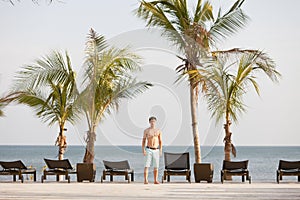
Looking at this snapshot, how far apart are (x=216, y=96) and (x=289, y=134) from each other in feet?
91.4

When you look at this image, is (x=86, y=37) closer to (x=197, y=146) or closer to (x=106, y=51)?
(x=106, y=51)

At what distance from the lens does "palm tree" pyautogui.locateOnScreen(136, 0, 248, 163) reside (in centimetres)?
1755

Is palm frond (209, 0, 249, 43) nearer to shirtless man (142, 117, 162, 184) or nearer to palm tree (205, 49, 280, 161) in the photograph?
palm tree (205, 49, 280, 161)

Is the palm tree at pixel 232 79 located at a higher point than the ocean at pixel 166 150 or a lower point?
higher

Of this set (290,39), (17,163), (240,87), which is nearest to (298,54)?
(290,39)

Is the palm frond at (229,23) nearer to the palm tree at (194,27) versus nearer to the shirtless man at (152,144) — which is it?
the palm tree at (194,27)

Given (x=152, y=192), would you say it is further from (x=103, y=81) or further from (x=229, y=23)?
(x=229, y=23)

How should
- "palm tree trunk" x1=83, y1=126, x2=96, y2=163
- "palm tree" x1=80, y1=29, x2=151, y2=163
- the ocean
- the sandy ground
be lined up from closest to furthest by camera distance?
the sandy ground
"palm tree trunk" x1=83, y1=126, x2=96, y2=163
"palm tree" x1=80, y1=29, x2=151, y2=163
the ocean

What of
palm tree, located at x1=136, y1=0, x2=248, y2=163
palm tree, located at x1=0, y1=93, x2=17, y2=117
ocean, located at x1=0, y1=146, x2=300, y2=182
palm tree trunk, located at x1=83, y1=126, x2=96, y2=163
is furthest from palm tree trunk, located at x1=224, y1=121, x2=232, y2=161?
ocean, located at x1=0, y1=146, x2=300, y2=182

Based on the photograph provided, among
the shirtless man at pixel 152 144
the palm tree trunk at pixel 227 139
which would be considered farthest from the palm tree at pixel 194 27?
the shirtless man at pixel 152 144

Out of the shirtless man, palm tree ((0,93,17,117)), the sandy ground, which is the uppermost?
palm tree ((0,93,17,117))

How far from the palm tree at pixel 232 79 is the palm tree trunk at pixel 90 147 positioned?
3.47 meters

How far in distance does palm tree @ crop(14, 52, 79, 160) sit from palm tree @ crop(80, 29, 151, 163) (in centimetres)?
47

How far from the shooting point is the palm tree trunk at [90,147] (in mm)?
17719
